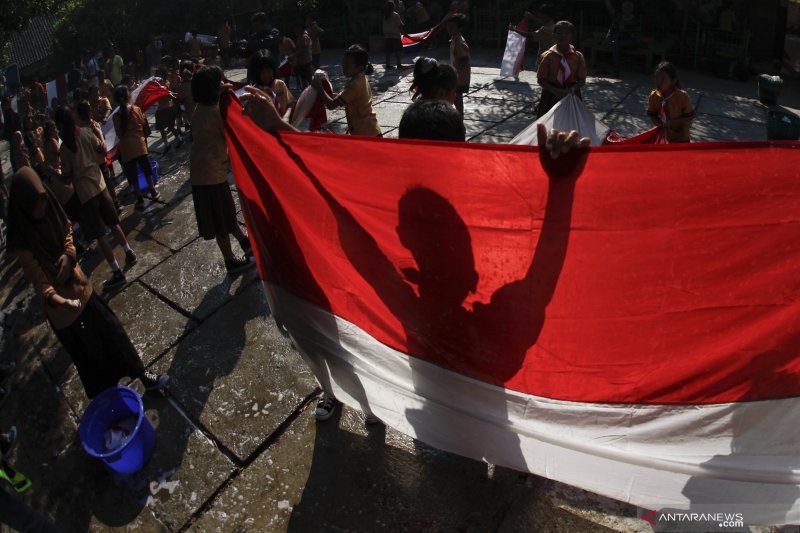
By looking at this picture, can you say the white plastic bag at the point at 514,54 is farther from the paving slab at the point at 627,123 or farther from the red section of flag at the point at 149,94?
the red section of flag at the point at 149,94

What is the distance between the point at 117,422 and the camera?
142 inches

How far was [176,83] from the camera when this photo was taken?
9.61m

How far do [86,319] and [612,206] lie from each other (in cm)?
336

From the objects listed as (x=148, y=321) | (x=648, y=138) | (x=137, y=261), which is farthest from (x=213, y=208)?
(x=648, y=138)

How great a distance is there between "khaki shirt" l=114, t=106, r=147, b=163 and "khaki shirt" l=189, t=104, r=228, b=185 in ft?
7.75

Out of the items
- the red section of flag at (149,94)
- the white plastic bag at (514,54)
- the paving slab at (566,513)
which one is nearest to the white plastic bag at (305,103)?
the paving slab at (566,513)

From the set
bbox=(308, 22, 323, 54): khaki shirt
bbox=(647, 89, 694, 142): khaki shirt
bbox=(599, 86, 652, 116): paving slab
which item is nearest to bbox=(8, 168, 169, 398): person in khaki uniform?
bbox=(647, 89, 694, 142): khaki shirt

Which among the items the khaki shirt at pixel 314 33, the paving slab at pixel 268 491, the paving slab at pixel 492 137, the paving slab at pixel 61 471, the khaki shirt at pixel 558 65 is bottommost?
the paving slab at pixel 61 471

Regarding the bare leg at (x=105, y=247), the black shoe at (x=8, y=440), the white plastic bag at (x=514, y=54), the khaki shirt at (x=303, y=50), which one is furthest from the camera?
the khaki shirt at (x=303, y=50)

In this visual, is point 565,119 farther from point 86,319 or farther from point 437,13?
point 437,13

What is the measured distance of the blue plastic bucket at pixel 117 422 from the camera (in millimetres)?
3301

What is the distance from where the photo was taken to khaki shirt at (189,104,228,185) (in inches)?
181

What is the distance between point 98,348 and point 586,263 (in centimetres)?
324

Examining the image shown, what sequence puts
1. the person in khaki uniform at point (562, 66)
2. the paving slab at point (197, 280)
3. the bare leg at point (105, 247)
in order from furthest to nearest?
the person in khaki uniform at point (562, 66) → the bare leg at point (105, 247) → the paving slab at point (197, 280)
